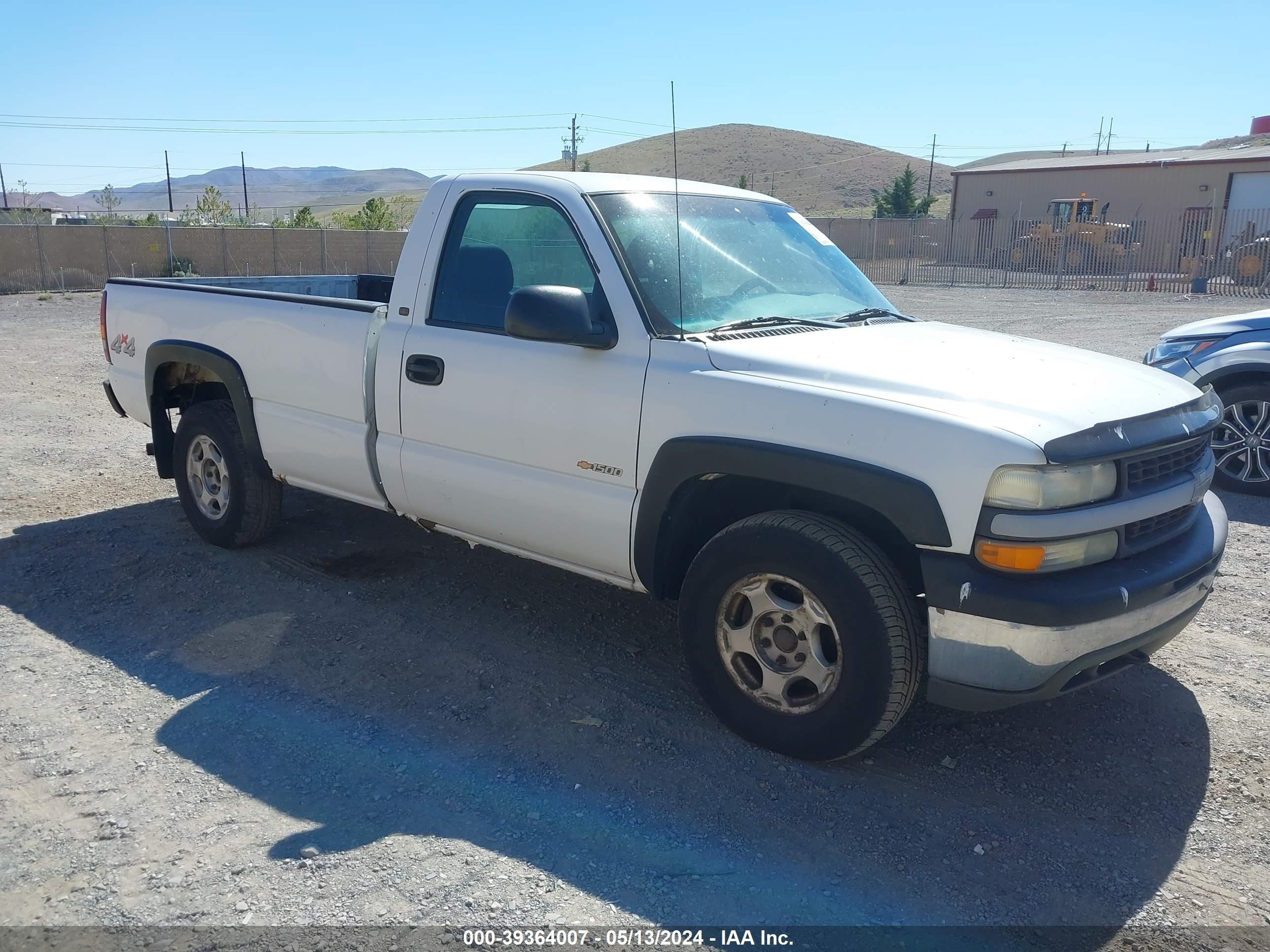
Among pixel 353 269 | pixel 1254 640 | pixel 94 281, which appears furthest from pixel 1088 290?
pixel 94 281

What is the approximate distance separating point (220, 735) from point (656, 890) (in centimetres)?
187

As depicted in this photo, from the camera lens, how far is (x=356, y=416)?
16.2 feet

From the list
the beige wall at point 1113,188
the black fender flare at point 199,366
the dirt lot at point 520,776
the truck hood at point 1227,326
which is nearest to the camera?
the dirt lot at point 520,776

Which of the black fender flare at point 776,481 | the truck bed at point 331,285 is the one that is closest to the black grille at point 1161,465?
the black fender flare at point 776,481

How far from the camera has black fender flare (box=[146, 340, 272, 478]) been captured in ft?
18.4

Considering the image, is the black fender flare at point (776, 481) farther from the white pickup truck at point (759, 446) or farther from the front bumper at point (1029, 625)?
the front bumper at point (1029, 625)

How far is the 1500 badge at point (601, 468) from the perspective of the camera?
13.2ft

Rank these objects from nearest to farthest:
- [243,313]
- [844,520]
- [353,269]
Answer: [844,520], [243,313], [353,269]

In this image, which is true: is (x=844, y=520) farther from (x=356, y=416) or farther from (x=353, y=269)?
(x=353, y=269)

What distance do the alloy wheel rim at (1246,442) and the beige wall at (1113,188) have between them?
115 ft

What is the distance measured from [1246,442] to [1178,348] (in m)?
0.80

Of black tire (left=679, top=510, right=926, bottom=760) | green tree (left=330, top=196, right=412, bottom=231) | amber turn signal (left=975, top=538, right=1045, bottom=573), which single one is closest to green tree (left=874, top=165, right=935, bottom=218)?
green tree (left=330, top=196, right=412, bottom=231)

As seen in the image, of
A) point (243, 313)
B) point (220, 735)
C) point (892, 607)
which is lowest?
point (220, 735)

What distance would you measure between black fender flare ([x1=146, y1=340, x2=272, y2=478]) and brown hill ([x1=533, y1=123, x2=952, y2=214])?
84.9m
